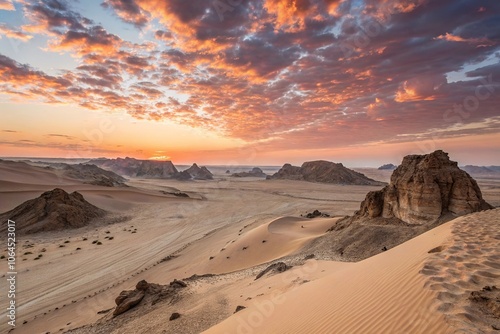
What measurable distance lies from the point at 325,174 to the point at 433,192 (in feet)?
200

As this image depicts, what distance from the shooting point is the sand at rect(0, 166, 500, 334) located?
4516 millimetres

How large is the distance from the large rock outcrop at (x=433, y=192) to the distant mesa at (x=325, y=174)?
52.9 metres

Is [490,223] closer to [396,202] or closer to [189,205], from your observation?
[396,202]

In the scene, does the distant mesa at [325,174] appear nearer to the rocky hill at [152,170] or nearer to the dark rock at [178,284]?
the rocky hill at [152,170]

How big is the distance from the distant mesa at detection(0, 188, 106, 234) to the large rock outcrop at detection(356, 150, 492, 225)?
24947 mm

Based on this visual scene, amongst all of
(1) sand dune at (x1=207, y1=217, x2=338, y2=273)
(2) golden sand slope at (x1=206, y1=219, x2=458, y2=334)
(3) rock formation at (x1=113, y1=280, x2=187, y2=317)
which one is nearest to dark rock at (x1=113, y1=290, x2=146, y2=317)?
(3) rock formation at (x1=113, y1=280, x2=187, y2=317)

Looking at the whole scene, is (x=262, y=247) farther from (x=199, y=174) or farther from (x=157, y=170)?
→ (x=157, y=170)

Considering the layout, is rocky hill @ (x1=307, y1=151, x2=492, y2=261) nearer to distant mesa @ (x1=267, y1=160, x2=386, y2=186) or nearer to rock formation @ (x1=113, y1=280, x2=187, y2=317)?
rock formation @ (x1=113, y1=280, x2=187, y2=317)

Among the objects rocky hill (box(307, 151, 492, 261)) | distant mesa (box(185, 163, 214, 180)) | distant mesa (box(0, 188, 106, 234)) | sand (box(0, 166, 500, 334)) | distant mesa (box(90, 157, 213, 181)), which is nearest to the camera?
sand (box(0, 166, 500, 334))

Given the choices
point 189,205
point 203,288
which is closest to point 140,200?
point 189,205

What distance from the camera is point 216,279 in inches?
420

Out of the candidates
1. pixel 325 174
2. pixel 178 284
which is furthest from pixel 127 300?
pixel 325 174

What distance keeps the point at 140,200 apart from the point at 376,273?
36830 millimetres

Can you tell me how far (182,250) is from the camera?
17734 mm
